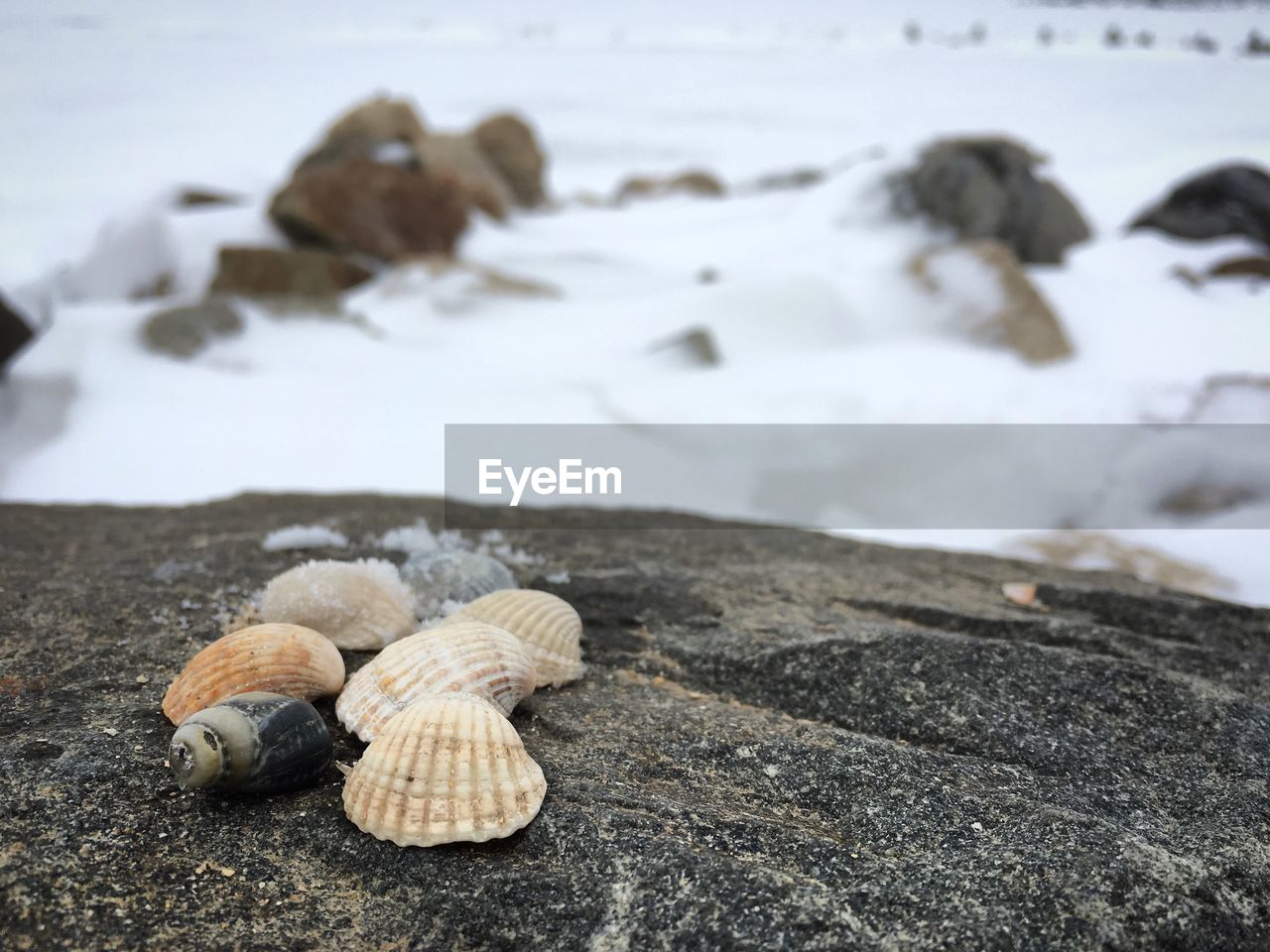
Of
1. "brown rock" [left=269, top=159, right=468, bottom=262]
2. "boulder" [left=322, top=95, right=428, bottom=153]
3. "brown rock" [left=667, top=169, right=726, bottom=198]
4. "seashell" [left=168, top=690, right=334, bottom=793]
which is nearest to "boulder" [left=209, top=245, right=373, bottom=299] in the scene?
"brown rock" [left=269, top=159, right=468, bottom=262]

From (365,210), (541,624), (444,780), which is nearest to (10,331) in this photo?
(365,210)

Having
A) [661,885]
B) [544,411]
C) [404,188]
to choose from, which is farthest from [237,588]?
[404,188]

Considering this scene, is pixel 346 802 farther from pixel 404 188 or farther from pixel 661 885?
pixel 404 188

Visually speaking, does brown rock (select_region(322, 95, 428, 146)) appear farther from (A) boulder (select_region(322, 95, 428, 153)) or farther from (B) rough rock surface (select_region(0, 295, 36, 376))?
(B) rough rock surface (select_region(0, 295, 36, 376))

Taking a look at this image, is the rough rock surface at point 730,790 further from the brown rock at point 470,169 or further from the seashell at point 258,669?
the brown rock at point 470,169

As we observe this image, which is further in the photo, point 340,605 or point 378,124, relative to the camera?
point 378,124

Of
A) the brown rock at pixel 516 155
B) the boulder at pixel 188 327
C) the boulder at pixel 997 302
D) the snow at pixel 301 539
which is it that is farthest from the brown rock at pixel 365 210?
the snow at pixel 301 539

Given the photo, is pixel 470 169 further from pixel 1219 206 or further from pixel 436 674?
pixel 436 674
